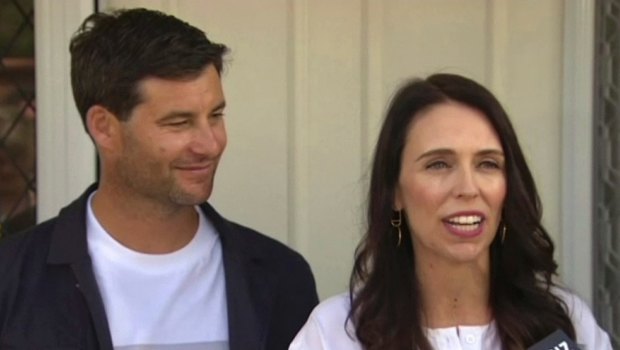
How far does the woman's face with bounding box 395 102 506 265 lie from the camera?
204 cm

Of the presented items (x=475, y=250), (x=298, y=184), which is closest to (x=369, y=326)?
(x=475, y=250)

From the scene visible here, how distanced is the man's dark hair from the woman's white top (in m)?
0.59

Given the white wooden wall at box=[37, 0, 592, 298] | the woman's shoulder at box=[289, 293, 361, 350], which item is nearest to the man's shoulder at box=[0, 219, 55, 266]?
the woman's shoulder at box=[289, 293, 361, 350]

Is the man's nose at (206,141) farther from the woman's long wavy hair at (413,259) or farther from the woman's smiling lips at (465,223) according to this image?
the woman's smiling lips at (465,223)

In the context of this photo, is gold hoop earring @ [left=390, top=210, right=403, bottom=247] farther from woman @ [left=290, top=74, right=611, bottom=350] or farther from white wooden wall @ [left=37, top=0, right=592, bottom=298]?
white wooden wall @ [left=37, top=0, right=592, bottom=298]

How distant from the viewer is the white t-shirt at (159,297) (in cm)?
235

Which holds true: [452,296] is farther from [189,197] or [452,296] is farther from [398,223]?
[189,197]

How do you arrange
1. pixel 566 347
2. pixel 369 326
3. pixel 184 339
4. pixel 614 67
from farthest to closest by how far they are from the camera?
1. pixel 614 67
2. pixel 184 339
3. pixel 369 326
4. pixel 566 347

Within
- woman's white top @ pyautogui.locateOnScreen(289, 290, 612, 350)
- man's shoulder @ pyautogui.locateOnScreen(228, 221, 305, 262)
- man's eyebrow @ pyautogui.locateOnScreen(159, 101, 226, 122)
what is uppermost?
man's eyebrow @ pyautogui.locateOnScreen(159, 101, 226, 122)

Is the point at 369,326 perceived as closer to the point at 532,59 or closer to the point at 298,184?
the point at 298,184

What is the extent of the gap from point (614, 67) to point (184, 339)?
1481mm

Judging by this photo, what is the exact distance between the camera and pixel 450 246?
2.05m

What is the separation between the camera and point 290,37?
10.5 ft

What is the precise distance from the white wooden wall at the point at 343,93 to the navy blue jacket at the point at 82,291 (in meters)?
0.69
